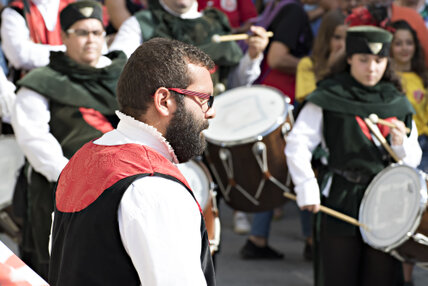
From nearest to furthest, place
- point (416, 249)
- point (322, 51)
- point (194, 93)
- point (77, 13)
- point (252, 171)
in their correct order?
point (194, 93) → point (416, 249) → point (77, 13) → point (252, 171) → point (322, 51)

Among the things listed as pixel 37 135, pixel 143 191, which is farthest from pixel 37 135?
pixel 143 191

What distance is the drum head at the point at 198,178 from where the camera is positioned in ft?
13.5

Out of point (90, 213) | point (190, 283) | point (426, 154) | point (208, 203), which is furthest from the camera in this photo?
point (426, 154)

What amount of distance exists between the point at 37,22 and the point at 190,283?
2.83m

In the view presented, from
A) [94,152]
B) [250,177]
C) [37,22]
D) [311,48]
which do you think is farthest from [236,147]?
[94,152]

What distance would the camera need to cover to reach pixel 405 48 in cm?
522

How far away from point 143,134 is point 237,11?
3.96m

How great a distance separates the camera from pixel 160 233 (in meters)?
1.81

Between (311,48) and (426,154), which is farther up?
(311,48)

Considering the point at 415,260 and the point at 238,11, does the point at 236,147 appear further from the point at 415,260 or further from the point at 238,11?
the point at 238,11

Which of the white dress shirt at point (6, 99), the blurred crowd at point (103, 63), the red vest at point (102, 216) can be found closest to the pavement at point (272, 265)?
the blurred crowd at point (103, 63)

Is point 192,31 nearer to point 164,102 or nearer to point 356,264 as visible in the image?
point 356,264

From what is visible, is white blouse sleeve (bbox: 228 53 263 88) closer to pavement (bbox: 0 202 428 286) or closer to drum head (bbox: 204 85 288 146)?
drum head (bbox: 204 85 288 146)

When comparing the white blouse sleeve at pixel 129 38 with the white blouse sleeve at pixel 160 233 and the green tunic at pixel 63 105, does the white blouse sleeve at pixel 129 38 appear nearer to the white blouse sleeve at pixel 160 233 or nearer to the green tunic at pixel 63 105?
the green tunic at pixel 63 105
